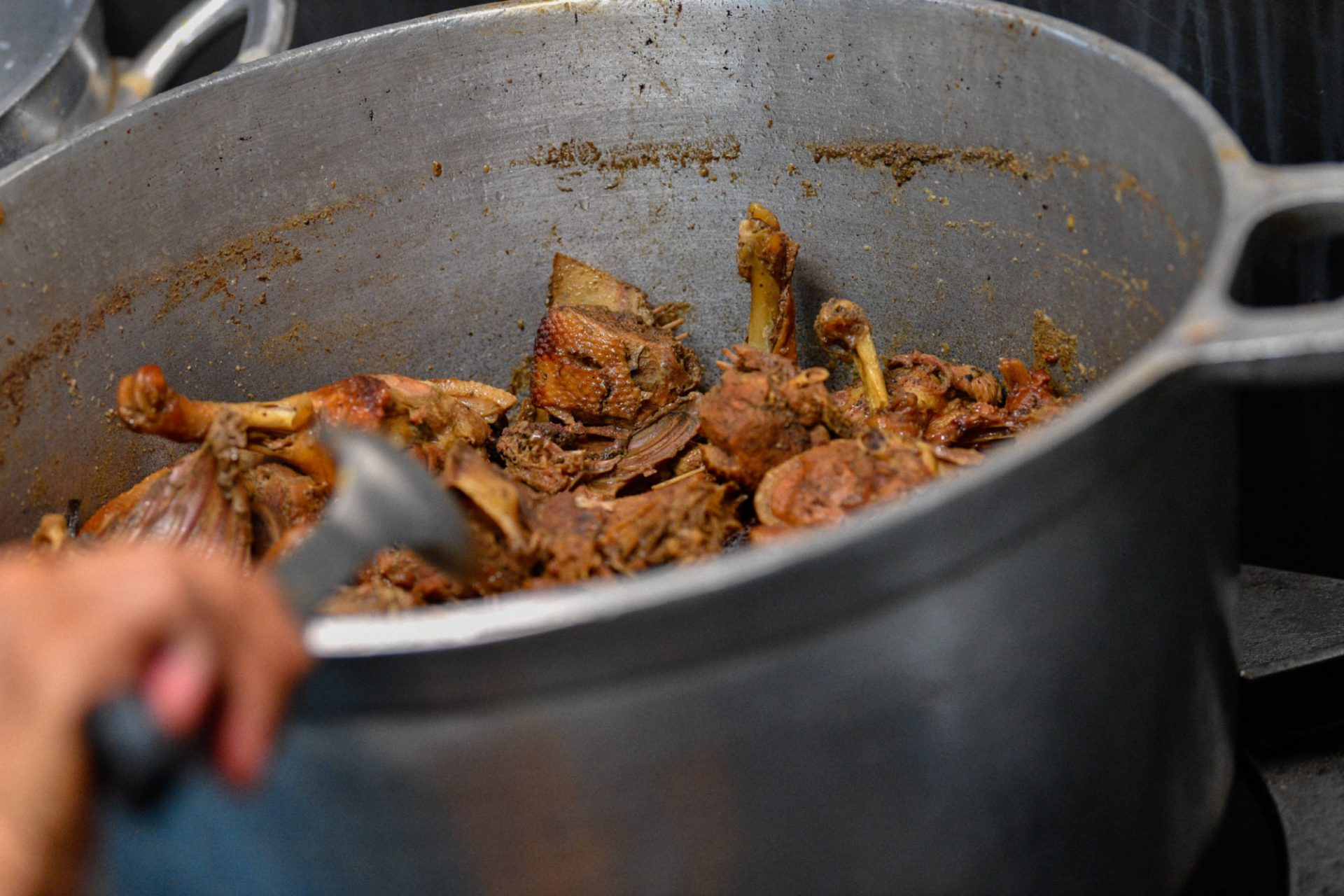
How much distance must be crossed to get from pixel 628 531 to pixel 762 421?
8.0 inches

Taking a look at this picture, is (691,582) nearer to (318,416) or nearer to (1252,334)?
(1252,334)

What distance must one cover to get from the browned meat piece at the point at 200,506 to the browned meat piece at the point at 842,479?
1.89 ft

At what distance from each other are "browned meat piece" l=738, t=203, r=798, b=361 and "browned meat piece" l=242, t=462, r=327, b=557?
1.91 feet

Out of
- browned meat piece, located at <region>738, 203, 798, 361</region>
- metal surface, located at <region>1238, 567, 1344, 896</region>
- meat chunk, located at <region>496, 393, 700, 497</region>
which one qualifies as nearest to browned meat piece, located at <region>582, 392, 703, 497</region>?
meat chunk, located at <region>496, 393, 700, 497</region>

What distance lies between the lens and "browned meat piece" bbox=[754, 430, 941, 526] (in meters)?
1.20

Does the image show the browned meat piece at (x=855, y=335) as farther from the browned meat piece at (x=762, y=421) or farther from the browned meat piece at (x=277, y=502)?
the browned meat piece at (x=277, y=502)

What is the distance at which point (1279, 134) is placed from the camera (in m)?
1.54

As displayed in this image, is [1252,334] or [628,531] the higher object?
[1252,334]

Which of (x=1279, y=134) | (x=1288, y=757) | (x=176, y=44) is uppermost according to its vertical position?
(x=176, y=44)

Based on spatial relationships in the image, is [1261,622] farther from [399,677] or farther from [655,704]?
[399,677]

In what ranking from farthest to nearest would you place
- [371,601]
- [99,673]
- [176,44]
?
[176,44], [371,601], [99,673]

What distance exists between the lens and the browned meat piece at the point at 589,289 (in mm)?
1723

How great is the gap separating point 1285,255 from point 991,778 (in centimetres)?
105

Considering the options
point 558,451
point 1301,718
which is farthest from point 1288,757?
point 558,451
